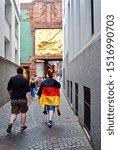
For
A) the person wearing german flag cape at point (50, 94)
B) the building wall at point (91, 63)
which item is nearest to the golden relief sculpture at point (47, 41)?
the building wall at point (91, 63)

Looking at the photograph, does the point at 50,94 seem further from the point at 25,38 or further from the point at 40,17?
the point at 40,17

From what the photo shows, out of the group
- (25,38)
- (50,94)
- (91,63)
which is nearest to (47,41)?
(25,38)

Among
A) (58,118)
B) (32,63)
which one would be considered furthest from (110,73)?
(32,63)

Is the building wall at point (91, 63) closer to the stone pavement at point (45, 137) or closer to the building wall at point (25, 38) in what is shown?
the stone pavement at point (45, 137)

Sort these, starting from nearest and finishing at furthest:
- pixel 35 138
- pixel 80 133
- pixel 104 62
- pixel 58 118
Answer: pixel 104 62, pixel 35 138, pixel 80 133, pixel 58 118

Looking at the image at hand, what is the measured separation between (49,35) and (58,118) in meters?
20.3

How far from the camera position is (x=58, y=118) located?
9.84m

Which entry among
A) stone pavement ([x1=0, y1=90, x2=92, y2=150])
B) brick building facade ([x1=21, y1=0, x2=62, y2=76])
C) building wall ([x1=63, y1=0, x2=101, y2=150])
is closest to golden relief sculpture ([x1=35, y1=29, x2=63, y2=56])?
brick building facade ([x1=21, y1=0, x2=62, y2=76])

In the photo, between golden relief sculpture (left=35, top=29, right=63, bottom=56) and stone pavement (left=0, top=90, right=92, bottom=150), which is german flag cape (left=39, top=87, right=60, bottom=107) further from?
golden relief sculpture (left=35, top=29, right=63, bottom=56)

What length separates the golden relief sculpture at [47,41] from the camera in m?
29.3

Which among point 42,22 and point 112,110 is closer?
point 112,110

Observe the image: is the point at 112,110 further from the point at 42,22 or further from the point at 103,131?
the point at 42,22

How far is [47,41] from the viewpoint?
29406mm

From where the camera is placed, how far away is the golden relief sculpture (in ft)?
96.3
